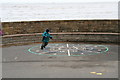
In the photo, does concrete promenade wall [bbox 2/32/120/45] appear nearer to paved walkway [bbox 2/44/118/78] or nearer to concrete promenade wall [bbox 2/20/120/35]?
concrete promenade wall [bbox 2/20/120/35]

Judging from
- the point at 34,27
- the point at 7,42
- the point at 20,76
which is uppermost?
the point at 34,27

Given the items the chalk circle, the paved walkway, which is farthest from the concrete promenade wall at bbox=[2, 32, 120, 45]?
the paved walkway

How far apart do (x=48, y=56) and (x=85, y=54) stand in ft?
8.40

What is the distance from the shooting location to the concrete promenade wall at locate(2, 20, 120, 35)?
20406 millimetres

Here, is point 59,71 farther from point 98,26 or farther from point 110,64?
point 98,26

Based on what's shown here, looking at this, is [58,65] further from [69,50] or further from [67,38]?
[67,38]

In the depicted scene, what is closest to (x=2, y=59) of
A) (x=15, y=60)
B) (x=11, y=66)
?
(x=15, y=60)

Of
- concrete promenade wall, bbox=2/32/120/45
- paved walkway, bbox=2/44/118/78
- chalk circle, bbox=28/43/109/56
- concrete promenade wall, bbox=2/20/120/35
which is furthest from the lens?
concrete promenade wall, bbox=2/20/120/35

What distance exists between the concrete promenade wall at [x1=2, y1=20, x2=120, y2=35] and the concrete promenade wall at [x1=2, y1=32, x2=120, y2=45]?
1.01 meters

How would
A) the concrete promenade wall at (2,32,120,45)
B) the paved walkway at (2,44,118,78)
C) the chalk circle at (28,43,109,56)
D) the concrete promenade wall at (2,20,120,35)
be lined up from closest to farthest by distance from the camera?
the paved walkway at (2,44,118,78), the chalk circle at (28,43,109,56), the concrete promenade wall at (2,32,120,45), the concrete promenade wall at (2,20,120,35)

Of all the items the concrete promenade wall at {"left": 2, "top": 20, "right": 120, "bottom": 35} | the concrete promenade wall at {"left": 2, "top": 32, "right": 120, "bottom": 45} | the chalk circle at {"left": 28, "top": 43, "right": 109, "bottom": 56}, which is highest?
the concrete promenade wall at {"left": 2, "top": 20, "right": 120, "bottom": 35}

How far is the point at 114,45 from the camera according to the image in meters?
18.4

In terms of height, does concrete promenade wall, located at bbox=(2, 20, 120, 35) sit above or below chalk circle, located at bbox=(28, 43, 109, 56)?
above

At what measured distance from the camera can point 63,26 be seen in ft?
68.8
